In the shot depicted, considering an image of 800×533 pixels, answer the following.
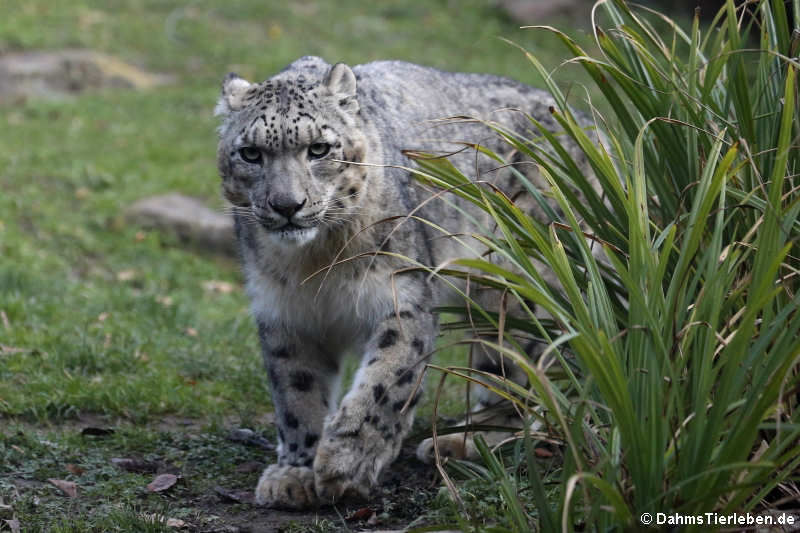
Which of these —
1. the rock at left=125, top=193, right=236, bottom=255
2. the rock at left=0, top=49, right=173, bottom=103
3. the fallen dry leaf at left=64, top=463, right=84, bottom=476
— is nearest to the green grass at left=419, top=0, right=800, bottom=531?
the fallen dry leaf at left=64, top=463, right=84, bottom=476

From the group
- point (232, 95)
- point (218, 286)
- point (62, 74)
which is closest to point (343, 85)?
point (232, 95)

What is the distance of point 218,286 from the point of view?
9.54 meters

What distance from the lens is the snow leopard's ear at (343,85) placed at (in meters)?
5.20

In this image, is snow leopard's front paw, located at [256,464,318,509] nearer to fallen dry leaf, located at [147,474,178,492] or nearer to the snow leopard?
the snow leopard

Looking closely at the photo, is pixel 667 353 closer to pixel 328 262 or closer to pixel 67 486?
pixel 328 262

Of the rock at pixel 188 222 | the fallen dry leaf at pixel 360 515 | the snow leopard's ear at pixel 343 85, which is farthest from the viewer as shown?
the rock at pixel 188 222

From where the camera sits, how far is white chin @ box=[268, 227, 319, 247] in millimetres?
4840

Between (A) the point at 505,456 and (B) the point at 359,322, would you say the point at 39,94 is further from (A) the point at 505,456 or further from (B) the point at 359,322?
(A) the point at 505,456

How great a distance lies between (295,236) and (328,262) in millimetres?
443

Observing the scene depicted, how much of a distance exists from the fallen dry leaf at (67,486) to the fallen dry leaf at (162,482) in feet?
1.09

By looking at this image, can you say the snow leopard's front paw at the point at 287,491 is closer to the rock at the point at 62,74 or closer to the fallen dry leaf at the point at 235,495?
the fallen dry leaf at the point at 235,495

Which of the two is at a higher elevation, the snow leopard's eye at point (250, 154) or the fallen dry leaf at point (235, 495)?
the snow leopard's eye at point (250, 154)

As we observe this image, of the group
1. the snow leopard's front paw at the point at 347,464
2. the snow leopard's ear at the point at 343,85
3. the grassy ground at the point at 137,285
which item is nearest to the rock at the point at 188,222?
the grassy ground at the point at 137,285

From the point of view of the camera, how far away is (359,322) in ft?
17.3
